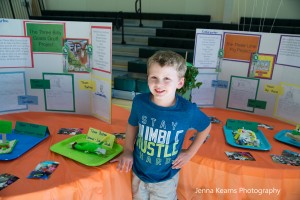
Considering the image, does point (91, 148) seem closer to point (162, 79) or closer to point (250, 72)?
point (162, 79)

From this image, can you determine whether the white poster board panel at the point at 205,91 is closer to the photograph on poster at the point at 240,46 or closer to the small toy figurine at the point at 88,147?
the photograph on poster at the point at 240,46

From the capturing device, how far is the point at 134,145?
3.96 ft

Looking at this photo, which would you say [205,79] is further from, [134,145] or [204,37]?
[134,145]

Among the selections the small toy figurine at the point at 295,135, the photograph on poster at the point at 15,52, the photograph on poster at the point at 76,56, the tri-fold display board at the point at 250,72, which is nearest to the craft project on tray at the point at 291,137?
the small toy figurine at the point at 295,135

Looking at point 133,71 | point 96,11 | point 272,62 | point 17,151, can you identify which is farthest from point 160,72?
point 96,11

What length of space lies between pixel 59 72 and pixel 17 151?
57cm

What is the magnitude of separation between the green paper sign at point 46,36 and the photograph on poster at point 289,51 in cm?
133

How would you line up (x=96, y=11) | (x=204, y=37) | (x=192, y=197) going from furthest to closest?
(x=96, y=11)
(x=204, y=37)
(x=192, y=197)

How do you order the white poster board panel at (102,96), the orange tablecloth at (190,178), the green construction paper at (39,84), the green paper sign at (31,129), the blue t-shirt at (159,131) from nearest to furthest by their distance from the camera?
the orange tablecloth at (190,178) → the blue t-shirt at (159,131) → the green paper sign at (31,129) → the white poster board panel at (102,96) → the green construction paper at (39,84)

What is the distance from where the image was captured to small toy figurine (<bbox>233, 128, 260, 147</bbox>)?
1.30m

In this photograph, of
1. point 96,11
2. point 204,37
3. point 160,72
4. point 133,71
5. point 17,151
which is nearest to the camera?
point 160,72

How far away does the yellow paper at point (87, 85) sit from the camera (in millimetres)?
1518

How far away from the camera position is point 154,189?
1.16m

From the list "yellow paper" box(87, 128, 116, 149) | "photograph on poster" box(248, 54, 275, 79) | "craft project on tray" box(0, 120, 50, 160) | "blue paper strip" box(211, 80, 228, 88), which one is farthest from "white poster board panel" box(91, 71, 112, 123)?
"photograph on poster" box(248, 54, 275, 79)
